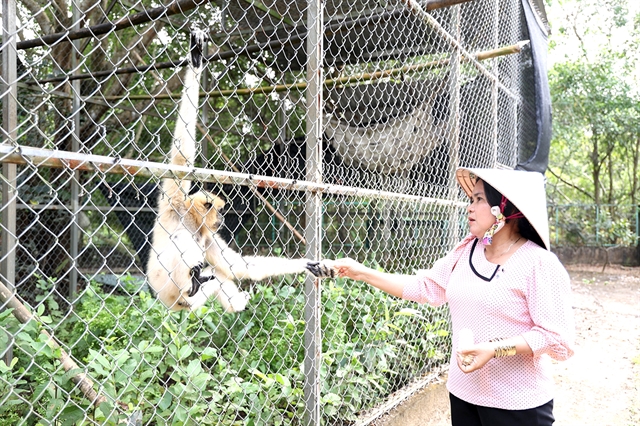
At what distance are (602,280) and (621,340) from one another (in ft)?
25.1

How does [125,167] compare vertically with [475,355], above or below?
above

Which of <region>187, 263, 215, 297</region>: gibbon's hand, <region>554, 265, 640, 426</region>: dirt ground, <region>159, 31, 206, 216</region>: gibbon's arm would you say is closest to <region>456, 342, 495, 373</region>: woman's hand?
<region>159, 31, 206, 216</region>: gibbon's arm

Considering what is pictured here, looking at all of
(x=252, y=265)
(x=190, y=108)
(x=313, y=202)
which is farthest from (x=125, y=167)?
(x=252, y=265)

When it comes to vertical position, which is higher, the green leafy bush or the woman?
the woman

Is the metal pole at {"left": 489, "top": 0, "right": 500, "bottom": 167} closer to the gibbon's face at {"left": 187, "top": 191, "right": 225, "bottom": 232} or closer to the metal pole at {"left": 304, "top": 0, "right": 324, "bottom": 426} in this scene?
the gibbon's face at {"left": 187, "top": 191, "right": 225, "bottom": 232}

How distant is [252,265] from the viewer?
3.83 metres

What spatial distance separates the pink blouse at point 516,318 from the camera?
2.06m

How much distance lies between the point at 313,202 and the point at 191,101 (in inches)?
30.6

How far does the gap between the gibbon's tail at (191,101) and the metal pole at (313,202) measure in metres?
0.57

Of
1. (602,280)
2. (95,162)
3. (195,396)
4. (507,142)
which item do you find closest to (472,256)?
(195,396)

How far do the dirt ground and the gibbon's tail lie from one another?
3795mm

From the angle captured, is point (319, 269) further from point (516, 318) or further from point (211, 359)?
point (211, 359)

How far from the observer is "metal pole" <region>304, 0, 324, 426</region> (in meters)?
2.64

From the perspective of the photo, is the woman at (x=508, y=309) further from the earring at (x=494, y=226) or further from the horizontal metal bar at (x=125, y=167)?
the horizontal metal bar at (x=125, y=167)
